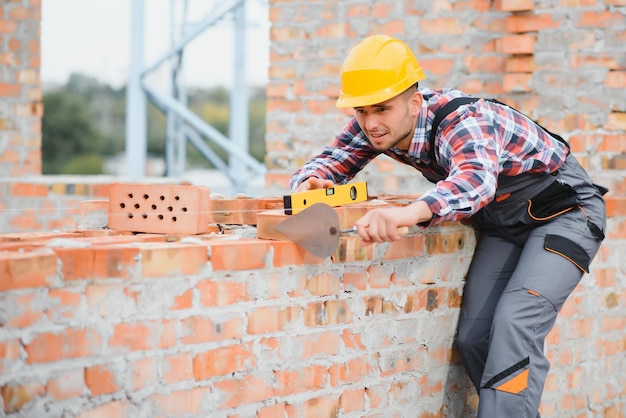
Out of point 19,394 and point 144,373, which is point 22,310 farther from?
point 144,373

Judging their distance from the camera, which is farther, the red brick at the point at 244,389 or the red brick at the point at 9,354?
the red brick at the point at 244,389

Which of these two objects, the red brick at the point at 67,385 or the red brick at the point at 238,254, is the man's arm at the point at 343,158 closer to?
the red brick at the point at 238,254

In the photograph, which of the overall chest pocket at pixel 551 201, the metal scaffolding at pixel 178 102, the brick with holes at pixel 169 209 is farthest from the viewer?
the metal scaffolding at pixel 178 102

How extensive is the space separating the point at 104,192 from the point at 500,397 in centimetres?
398

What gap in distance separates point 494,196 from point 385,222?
731 millimetres

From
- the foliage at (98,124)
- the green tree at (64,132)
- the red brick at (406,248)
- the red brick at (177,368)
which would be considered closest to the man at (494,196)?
the red brick at (406,248)

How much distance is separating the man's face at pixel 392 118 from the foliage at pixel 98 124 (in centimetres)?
1800

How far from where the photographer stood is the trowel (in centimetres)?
271

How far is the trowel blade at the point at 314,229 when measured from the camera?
8.90ft

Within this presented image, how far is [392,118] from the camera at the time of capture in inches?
119

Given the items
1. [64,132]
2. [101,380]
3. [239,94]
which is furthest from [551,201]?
[64,132]

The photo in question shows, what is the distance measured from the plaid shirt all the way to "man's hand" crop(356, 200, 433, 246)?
8 cm

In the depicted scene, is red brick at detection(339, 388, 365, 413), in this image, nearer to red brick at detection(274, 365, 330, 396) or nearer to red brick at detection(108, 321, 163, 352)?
red brick at detection(274, 365, 330, 396)

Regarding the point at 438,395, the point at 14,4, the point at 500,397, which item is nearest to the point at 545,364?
the point at 500,397
